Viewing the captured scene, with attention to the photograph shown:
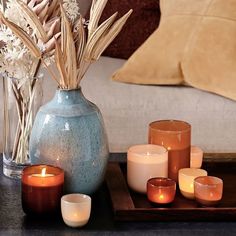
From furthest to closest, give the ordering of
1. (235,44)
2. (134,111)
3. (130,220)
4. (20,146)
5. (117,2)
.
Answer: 1. (117,2)
2. (235,44)
3. (134,111)
4. (20,146)
5. (130,220)

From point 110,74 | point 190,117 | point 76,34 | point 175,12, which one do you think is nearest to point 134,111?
point 190,117

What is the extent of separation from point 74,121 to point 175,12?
3.18ft

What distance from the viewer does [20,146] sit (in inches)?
53.9

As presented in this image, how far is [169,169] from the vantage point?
4.35ft

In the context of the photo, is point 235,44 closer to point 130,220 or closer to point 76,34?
point 76,34

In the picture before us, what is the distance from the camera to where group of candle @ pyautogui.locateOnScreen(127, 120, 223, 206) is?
1.20 metres

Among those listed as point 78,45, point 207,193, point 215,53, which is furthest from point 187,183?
point 215,53

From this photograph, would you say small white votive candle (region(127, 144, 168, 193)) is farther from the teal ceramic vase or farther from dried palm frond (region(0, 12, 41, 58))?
dried palm frond (region(0, 12, 41, 58))

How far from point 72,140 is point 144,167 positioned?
16 cm

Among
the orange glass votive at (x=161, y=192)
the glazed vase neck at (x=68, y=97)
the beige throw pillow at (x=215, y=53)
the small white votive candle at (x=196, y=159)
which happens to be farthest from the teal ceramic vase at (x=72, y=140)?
the beige throw pillow at (x=215, y=53)

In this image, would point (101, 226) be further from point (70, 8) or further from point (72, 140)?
point (70, 8)

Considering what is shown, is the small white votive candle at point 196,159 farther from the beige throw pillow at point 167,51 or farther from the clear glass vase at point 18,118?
the beige throw pillow at point 167,51

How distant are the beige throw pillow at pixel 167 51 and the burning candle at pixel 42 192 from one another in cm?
84

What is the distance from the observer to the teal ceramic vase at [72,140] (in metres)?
1.21
